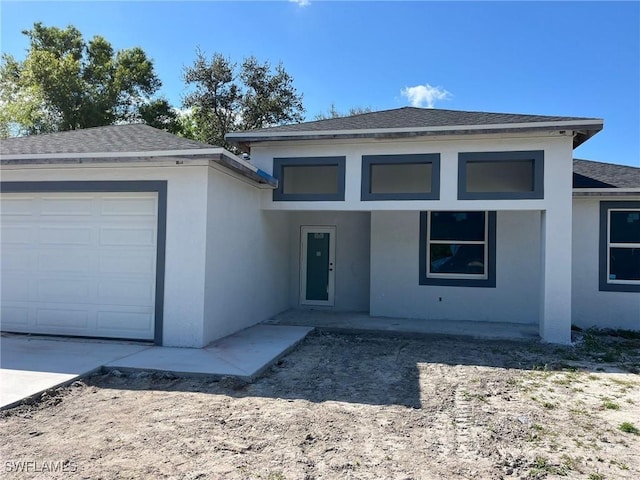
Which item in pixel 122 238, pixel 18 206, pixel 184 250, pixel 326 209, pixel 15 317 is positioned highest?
pixel 326 209

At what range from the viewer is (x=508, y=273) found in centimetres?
987

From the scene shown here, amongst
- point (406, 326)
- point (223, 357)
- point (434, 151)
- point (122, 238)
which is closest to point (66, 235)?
point (122, 238)

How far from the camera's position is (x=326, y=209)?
8.92 meters

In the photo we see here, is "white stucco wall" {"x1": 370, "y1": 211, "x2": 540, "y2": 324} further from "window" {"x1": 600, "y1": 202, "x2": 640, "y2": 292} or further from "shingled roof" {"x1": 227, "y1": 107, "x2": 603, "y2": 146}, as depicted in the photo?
"shingled roof" {"x1": 227, "y1": 107, "x2": 603, "y2": 146}

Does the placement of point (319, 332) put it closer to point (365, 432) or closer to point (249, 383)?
point (249, 383)

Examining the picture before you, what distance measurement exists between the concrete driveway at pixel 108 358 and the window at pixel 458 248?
4.03 meters

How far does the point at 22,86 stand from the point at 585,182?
29617 millimetres

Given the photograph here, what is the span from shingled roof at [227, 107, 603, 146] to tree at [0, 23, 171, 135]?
18.3 meters

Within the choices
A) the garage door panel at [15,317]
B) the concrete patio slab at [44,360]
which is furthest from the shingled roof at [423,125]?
the garage door panel at [15,317]

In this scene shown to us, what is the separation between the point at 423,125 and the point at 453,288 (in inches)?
153

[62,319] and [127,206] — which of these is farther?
[62,319]

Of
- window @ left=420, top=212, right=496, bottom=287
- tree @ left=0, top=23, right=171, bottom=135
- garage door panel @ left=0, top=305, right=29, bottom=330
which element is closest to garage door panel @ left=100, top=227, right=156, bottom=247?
garage door panel @ left=0, top=305, right=29, bottom=330

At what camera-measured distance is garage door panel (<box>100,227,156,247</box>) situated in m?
7.38

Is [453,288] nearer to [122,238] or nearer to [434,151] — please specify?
[434,151]
